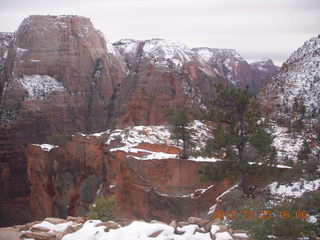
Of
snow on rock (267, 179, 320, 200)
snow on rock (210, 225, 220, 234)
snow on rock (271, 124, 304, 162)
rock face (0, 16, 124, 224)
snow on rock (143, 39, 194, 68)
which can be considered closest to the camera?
snow on rock (210, 225, 220, 234)

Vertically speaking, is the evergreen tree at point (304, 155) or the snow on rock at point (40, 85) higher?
the snow on rock at point (40, 85)

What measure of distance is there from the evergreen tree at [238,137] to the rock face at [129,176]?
5.19 ft

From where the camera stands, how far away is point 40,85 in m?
51.6

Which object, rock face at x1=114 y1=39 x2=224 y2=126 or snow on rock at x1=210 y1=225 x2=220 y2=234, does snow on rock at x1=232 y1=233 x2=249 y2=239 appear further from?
rock face at x1=114 y1=39 x2=224 y2=126

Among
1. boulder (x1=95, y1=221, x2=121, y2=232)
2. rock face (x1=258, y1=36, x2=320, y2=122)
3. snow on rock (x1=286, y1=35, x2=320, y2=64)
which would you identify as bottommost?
boulder (x1=95, y1=221, x2=121, y2=232)

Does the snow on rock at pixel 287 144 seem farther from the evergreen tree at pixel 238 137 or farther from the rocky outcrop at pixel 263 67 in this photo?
the rocky outcrop at pixel 263 67

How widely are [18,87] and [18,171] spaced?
42.2 feet

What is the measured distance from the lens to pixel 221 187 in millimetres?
16250

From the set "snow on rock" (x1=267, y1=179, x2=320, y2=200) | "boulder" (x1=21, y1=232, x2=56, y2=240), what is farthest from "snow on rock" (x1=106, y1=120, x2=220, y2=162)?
"boulder" (x1=21, y1=232, x2=56, y2=240)

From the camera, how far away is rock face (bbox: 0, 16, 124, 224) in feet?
152

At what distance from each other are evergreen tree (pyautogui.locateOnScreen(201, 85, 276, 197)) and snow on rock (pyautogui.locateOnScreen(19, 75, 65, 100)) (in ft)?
128

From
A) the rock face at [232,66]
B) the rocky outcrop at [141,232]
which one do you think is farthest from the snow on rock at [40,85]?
the rock face at [232,66]

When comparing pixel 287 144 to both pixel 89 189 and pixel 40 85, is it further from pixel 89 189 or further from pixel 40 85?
pixel 40 85

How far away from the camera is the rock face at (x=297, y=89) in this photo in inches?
1113
